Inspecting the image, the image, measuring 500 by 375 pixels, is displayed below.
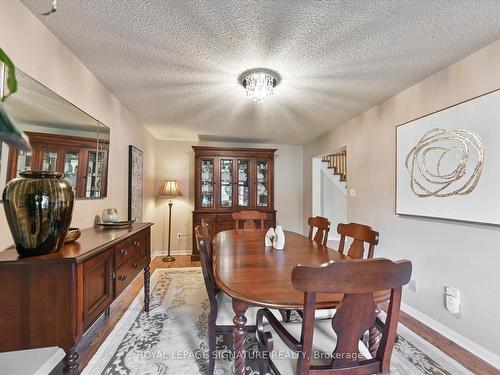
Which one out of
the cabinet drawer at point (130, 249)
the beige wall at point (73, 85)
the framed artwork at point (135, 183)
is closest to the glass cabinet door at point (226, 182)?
the framed artwork at point (135, 183)

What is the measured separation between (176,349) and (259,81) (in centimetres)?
228

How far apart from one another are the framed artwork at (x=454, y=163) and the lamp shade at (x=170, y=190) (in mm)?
3415

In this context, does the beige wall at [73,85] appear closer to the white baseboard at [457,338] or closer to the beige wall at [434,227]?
the beige wall at [434,227]

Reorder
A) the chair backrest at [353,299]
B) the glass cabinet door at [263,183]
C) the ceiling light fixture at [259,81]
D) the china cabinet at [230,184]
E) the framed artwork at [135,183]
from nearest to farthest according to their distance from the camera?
the chair backrest at [353,299]
the ceiling light fixture at [259,81]
the framed artwork at [135,183]
the china cabinet at [230,184]
the glass cabinet door at [263,183]

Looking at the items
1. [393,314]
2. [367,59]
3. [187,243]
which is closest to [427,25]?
[367,59]

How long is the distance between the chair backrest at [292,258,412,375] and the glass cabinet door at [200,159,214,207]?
12.1 ft

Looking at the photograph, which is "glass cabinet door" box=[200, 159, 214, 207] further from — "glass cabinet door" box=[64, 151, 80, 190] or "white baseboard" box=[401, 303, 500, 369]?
"white baseboard" box=[401, 303, 500, 369]

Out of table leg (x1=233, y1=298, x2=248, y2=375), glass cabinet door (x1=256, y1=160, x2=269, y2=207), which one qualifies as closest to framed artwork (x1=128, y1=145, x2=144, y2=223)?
glass cabinet door (x1=256, y1=160, x2=269, y2=207)

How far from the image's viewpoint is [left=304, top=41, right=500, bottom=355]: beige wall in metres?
1.72

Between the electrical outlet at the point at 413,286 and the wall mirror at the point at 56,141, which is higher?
the wall mirror at the point at 56,141

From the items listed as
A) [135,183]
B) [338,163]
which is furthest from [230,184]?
[338,163]

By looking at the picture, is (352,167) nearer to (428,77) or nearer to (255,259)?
(428,77)

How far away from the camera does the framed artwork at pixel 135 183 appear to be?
3084mm

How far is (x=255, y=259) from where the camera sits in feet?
5.22
